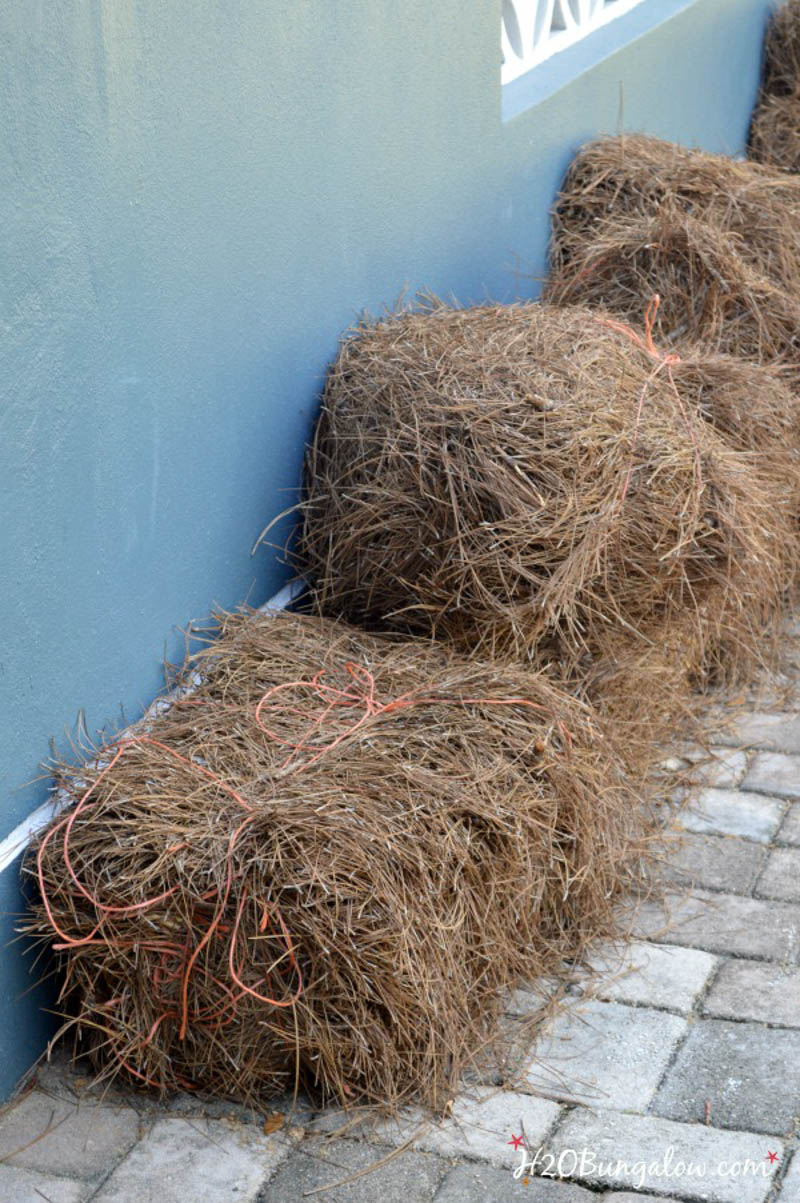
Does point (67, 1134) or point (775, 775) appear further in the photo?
point (775, 775)

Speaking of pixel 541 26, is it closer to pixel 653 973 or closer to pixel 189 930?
pixel 653 973

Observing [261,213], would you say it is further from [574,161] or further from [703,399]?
[574,161]

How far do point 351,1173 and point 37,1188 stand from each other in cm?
50

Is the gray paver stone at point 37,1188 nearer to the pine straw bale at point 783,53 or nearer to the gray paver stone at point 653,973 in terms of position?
the gray paver stone at point 653,973

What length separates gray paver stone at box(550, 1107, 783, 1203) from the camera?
2.17m

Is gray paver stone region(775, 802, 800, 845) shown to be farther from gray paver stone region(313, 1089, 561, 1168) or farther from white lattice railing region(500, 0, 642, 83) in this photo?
white lattice railing region(500, 0, 642, 83)

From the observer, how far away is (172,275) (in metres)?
2.84

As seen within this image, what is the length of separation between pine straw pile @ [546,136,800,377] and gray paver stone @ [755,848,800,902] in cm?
158

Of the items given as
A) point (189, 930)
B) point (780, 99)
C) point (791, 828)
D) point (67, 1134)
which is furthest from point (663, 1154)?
point (780, 99)

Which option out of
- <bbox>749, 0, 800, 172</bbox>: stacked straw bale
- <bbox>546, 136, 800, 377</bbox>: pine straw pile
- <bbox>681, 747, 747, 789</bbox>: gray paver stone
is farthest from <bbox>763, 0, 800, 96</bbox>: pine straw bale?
<bbox>681, 747, 747, 789</bbox>: gray paver stone

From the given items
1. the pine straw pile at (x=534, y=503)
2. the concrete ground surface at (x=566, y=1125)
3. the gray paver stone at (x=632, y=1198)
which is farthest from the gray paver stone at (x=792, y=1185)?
the pine straw pile at (x=534, y=503)

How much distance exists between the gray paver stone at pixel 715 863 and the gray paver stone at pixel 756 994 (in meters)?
0.28

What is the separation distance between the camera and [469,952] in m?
2.53

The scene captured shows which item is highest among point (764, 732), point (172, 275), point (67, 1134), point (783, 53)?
point (172, 275)
